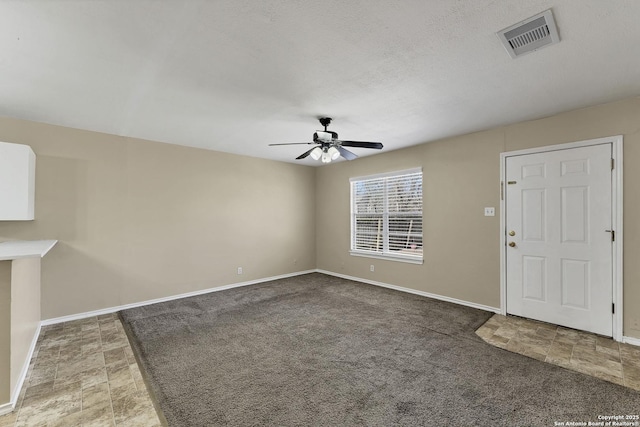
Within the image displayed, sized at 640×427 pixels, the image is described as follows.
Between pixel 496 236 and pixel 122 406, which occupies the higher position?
pixel 496 236

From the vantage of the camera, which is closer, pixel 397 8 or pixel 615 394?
pixel 397 8

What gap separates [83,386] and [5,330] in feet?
2.36

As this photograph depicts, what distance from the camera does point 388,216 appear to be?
17.5ft

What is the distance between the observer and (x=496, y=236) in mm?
3850

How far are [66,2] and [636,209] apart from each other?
511cm

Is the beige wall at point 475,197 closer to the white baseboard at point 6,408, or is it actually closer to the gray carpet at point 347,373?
the gray carpet at point 347,373

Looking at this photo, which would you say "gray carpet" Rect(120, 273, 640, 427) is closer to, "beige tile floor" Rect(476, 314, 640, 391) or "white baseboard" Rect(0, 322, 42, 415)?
"beige tile floor" Rect(476, 314, 640, 391)

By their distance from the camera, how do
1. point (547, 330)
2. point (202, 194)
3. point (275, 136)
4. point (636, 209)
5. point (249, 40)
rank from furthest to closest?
1. point (202, 194)
2. point (275, 136)
3. point (547, 330)
4. point (636, 209)
5. point (249, 40)

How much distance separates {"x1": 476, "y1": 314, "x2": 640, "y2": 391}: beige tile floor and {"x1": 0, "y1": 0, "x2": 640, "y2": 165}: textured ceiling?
8.54 ft

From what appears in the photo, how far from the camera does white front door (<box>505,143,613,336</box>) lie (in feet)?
10.1

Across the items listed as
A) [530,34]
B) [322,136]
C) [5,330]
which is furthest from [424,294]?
[5,330]

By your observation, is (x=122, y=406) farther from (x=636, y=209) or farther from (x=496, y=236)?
(x=636, y=209)

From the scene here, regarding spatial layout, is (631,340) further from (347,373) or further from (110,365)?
(110,365)

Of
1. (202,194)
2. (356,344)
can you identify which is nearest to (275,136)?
(202,194)
